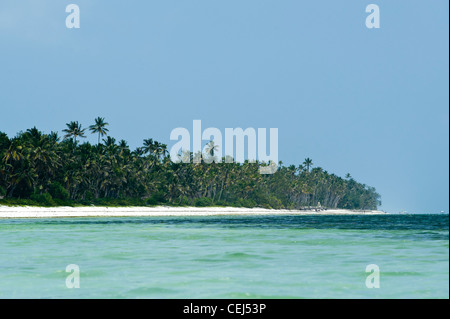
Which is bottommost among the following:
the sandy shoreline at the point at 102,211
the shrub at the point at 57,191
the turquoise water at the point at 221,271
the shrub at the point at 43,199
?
the sandy shoreline at the point at 102,211

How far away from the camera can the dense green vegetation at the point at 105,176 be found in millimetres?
91375

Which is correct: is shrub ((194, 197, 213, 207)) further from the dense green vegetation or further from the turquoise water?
the turquoise water

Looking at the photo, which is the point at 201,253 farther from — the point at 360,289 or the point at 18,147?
the point at 18,147

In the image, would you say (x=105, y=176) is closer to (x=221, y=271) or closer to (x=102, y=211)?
(x=102, y=211)

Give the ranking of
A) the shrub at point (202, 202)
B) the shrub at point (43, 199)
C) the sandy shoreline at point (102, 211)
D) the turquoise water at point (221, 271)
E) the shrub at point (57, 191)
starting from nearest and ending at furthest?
the turquoise water at point (221, 271), the sandy shoreline at point (102, 211), the shrub at point (43, 199), the shrub at point (57, 191), the shrub at point (202, 202)

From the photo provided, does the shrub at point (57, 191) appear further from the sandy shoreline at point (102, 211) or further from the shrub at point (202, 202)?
the shrub at point (202, 202)

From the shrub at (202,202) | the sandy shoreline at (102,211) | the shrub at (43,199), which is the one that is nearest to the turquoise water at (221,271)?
the sandy shoreline at (102,211)

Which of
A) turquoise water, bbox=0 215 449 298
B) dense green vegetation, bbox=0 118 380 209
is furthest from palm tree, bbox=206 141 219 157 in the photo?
turquoise water, bbox=0 215 449 298

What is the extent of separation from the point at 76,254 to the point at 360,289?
608 inches

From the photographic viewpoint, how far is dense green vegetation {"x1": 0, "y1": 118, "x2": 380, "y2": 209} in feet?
300

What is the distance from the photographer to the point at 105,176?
114 m

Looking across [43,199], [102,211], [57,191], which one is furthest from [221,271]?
[102,211]

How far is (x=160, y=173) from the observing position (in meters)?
143
